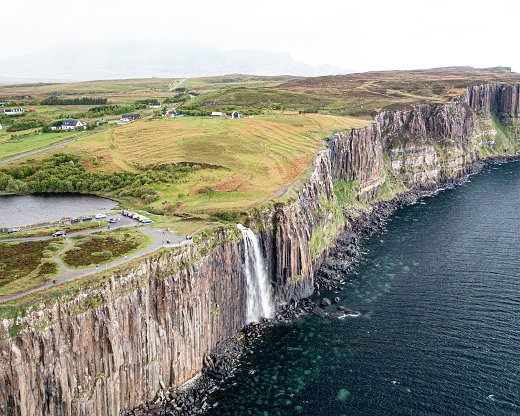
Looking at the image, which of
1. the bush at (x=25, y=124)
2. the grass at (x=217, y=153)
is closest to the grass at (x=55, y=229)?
the grass at (x=217, y=153)

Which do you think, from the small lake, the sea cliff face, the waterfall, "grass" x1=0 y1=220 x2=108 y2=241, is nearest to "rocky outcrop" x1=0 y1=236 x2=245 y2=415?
the sea cliff face

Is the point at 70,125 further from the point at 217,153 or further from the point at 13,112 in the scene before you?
the point at 217,153

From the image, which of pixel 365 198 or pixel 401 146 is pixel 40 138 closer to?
pixel 365 198

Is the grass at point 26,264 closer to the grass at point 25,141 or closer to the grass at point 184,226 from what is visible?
the grass at point 184,226

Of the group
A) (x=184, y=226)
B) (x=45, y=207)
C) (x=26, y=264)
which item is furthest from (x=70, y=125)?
(x=26, y=264)

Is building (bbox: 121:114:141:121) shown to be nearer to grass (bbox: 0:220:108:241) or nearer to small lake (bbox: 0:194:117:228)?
small lake (bbox: 0:194:117:228)

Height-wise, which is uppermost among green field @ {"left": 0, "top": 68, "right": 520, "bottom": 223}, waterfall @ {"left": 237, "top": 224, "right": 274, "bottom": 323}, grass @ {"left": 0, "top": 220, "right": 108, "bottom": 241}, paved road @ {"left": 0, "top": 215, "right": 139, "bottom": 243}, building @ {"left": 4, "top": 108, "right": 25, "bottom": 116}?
building @ {"left": 4, "top": 108, "right": 25, "bottom": 116}
